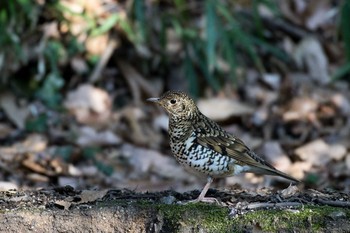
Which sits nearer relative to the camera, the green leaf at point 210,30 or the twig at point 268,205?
the twig at point 268,205

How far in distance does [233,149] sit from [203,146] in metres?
0.24

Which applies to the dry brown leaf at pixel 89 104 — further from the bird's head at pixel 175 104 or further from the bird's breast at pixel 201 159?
the bird's breast at pixel 201 159

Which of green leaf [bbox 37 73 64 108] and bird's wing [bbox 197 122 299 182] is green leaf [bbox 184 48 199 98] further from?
bird's wing [bbox 197 122 299 182]

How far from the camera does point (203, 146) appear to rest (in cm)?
494

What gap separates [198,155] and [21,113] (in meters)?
4.24

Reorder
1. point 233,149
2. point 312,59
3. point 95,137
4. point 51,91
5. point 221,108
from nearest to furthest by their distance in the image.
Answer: point 233,149 < point 95,137 < point 51,91 < point 221,108 < point 312,59

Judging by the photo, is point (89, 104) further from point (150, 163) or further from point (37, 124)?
point (150, 163)

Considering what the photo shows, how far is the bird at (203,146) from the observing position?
4.84m

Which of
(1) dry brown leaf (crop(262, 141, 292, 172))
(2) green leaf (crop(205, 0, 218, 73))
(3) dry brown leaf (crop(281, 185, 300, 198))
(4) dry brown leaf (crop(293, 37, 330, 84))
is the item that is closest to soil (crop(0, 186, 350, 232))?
(3) dry brown leaf (crop(281, 185, 300, 198))

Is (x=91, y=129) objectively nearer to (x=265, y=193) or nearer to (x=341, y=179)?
(x=341, y=179)

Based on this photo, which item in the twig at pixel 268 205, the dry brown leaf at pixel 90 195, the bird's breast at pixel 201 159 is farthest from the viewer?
the bird's breast at pixel 201 159

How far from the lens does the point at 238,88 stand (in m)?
9.96

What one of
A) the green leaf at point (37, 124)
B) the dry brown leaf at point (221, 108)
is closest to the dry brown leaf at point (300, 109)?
the dry brown leaf at point (221, 108)

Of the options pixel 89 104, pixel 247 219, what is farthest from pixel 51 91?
pixel 247 219
